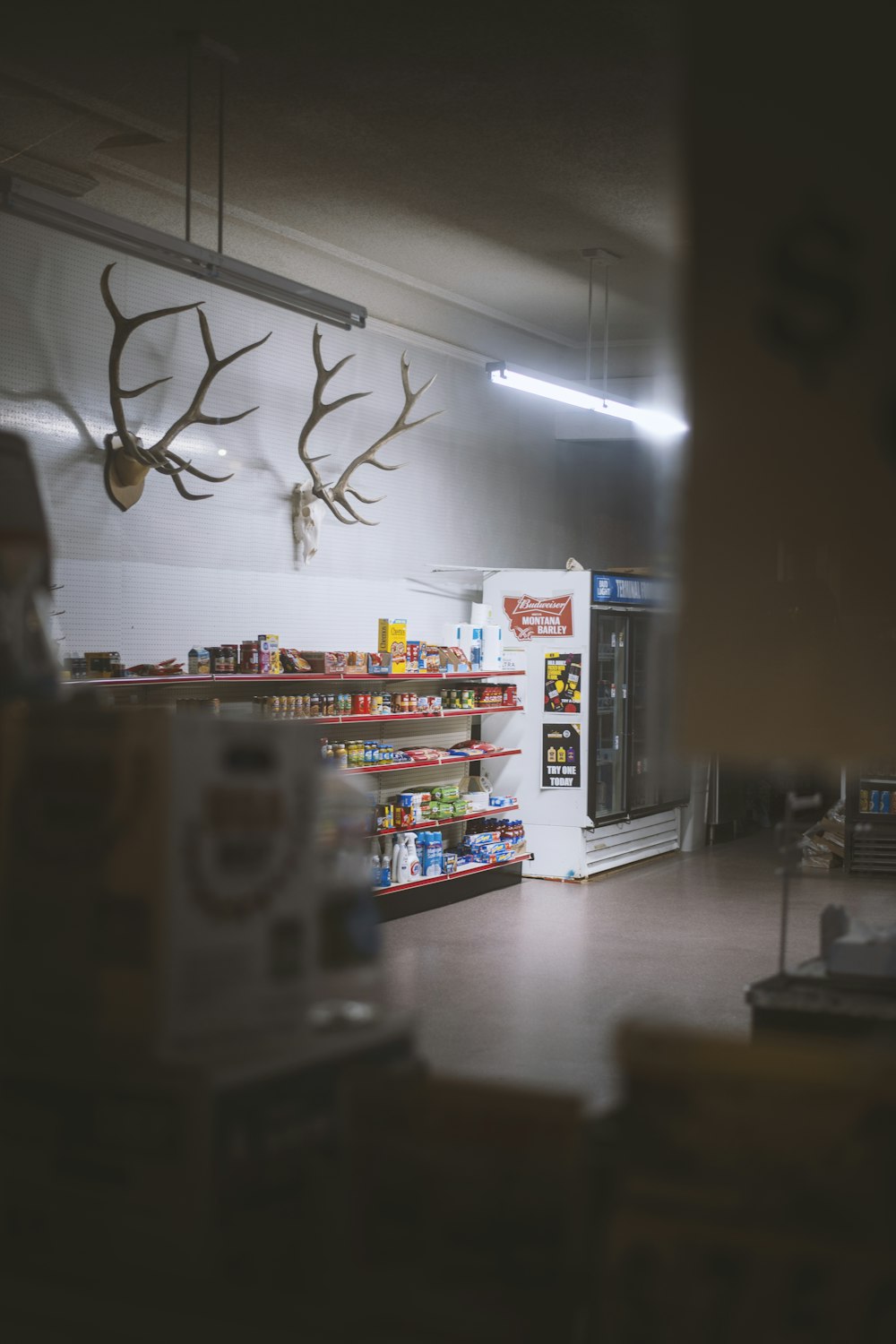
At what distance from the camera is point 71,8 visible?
506cm

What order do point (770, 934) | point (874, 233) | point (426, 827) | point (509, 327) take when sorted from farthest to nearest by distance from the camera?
point (509, 327), point (426, 827), point (770, 934), point (874, 233)

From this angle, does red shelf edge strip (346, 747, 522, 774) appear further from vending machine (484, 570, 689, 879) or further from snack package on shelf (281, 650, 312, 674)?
snack package on shelf (281, 650, 312, 674)

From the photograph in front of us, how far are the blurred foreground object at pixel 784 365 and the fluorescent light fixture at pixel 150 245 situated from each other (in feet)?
12.6

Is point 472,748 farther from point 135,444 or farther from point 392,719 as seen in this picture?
point 135,444

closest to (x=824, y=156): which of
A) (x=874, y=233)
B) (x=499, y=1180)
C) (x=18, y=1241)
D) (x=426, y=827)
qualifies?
(x=874, y=233)

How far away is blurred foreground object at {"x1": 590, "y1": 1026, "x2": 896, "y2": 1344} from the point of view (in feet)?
3.80

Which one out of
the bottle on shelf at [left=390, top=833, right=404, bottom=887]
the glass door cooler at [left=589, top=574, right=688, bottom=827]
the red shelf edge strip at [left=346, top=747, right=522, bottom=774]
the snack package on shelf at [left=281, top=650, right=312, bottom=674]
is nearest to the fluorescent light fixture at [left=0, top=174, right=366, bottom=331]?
the snack package on shelf at [left=281, top=650, right=312, bottom=674]

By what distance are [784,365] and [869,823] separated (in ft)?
31.1

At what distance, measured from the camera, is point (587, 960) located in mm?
7051

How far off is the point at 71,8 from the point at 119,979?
4.82 metres

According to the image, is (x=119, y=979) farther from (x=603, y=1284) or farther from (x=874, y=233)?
(x=874, y=233)

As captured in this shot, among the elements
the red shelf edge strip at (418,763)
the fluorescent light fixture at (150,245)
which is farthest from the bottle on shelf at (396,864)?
the fluorescent light fixture at (150,245)

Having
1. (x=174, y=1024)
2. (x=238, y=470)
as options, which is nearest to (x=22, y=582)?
(x=174, y=1024)

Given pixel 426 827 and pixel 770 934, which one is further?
pixel 426 827
